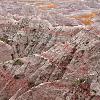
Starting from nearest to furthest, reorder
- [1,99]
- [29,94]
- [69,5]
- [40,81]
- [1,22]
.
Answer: [29,94]
[40,81]
[1,99]
[1,22]
[69,5]

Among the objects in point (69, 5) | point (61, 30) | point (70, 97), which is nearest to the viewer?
point (70, 97)

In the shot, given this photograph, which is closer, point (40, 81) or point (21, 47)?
point (40, 81)

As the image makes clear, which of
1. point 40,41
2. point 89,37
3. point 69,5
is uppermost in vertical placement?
point 89,37

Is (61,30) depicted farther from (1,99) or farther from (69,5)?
(69,5)

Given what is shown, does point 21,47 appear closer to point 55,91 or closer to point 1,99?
point 1,99

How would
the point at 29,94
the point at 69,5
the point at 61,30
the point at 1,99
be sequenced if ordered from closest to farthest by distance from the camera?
the point at 29,94, the point at 1,99, the point at 61,30, the point at 69,5

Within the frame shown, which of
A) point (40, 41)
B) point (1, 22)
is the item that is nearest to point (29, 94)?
point (40, 41)

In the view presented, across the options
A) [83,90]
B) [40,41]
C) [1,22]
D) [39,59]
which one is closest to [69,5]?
[1,22]

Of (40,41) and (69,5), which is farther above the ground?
(40,41)

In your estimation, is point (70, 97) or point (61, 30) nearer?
point (70, 97)
